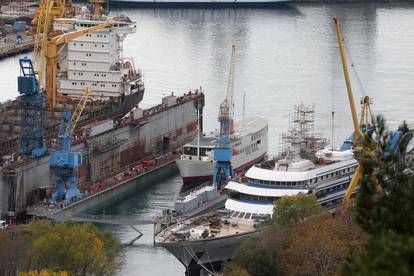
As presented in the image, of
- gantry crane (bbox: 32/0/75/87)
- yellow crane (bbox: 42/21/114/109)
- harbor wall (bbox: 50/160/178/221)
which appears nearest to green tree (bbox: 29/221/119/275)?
harbor wall (bbox: 50/160/178/221)

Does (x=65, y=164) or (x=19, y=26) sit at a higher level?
(x=65, y=164)

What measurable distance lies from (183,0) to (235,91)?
32.3 m

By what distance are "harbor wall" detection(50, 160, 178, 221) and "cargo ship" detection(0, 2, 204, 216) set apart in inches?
12.8

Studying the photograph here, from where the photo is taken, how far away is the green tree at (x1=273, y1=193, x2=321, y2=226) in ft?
73.0

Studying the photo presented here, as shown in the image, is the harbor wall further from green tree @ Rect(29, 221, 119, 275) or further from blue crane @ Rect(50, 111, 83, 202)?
green tree @ Rect(29, 221, 119, 275)

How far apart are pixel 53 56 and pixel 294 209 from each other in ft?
37.2

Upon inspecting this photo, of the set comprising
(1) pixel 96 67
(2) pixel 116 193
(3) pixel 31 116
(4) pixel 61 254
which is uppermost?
(1) pixel 96 67

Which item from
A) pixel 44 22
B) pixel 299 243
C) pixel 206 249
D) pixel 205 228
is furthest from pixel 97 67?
pixel 299 243

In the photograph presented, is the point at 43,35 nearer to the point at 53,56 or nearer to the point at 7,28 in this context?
the point at 53,56

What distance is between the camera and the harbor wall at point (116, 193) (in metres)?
26.9

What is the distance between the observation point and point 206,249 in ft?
74.4

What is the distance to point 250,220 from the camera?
2373 centimetres

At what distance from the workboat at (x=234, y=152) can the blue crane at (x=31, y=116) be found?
10.7 feet

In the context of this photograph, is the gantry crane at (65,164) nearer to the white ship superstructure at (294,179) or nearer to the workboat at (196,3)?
the white ship superstructure at (294,179)
